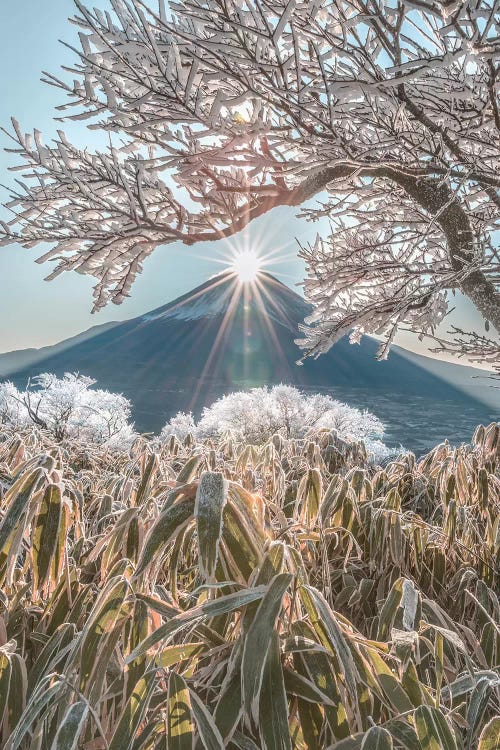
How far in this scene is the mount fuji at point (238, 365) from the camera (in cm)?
7056

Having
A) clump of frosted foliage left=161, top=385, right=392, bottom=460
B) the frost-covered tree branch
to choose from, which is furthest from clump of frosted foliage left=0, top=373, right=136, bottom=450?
the frost-covered tree branch

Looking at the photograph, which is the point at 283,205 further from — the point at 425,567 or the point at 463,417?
the point at 463,417

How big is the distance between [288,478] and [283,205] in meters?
2.41

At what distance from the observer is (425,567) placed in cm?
139

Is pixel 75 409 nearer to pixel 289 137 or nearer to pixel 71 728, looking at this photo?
pixel 289 137

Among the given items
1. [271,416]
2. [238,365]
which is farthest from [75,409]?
[238,365]

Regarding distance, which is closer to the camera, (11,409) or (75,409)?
(11,409)

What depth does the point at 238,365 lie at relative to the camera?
79.1 meters

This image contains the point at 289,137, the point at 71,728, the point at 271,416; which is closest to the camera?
the point at 71,728

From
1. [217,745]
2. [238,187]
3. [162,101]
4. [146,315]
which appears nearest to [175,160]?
[162,101]

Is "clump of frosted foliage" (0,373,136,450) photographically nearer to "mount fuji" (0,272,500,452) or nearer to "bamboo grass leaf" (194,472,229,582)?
"bamboo grass leaf" (194,472,229,582)

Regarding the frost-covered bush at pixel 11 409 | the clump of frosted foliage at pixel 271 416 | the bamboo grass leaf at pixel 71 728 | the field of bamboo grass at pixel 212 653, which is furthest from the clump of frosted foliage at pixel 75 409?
the bamboo grass leaf at pixel 71 728

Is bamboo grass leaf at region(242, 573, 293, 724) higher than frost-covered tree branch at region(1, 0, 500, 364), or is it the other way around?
frost-covered tree branch at region(1, 0, 500, 364)

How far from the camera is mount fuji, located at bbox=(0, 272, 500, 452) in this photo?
232 feet
